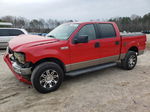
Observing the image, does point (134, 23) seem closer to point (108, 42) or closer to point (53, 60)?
point (108, 42)

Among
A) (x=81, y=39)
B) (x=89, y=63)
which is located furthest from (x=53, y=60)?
(x=89, y=63)

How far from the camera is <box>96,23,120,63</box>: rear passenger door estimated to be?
13.5ft

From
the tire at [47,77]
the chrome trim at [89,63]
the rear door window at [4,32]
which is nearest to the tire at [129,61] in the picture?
the chrome trim at [89,63]

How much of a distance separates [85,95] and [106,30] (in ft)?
7.63

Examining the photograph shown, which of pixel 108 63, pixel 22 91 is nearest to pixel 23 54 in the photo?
pixel 22 91

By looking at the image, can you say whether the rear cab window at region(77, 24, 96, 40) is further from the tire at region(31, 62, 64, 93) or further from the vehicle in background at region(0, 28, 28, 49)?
the vehicle in background at region(0, 28, 28, 49)

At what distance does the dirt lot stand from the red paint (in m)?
0.53

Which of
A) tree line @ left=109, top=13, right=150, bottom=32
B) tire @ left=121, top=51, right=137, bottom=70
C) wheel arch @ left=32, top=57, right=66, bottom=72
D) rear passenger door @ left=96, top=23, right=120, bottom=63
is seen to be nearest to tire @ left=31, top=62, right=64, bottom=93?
wheel arch @ left=32, top=57, right=66, bottom=72

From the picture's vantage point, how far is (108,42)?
4.22 meters

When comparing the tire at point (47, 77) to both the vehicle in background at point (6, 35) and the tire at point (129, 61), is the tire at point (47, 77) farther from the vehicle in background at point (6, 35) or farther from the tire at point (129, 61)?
the vehicle in background at point (6, 35)

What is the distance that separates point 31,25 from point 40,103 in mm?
26377

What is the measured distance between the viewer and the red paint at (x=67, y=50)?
303 cm

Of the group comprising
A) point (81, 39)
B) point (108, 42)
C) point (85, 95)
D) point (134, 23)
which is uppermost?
point (134, 23)

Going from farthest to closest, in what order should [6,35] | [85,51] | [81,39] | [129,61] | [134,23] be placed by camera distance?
[134,23], [6,35], [129,61], [85,51], [81,39]
